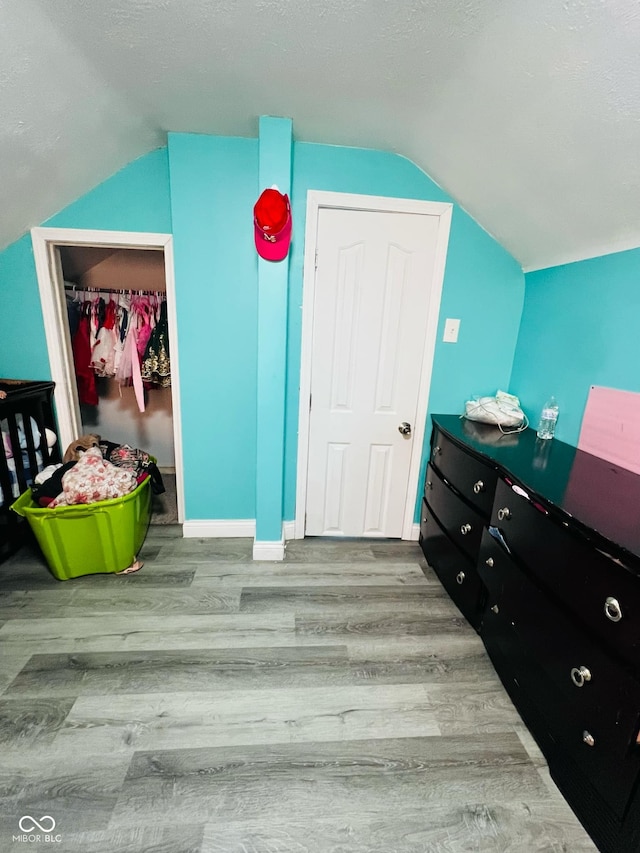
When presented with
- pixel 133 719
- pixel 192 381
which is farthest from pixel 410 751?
pixel 192 381

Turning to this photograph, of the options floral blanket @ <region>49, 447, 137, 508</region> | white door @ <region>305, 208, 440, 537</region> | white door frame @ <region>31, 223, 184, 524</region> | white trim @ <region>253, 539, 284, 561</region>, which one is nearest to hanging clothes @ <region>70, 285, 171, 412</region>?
white door frame @ <region>31, 223, 184, 524</region>

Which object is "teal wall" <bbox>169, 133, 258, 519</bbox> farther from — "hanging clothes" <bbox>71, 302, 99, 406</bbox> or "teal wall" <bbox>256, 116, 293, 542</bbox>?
"hanging clothes" <bbox>71, 302, 99, 406</bbox>

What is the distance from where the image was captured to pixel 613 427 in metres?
1.43

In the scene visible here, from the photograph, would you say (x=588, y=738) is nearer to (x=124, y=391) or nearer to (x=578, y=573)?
(x=578, y=573)

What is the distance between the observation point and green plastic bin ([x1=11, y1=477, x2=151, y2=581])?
1.72 m

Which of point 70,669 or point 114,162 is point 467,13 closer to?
point 114,162

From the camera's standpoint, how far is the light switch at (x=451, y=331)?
2031 mm

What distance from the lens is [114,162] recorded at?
1.78 meters

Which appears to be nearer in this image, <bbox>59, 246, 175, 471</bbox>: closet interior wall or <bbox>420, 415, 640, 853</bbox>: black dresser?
<bbox>420, 415, 640, 853</bbox>: black dresser

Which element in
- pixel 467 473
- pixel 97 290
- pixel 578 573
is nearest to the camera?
pixel 578 573

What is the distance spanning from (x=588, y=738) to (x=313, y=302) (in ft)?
6.58

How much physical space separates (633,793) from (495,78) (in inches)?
82.1

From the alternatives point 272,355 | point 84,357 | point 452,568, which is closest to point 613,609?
point 452,568

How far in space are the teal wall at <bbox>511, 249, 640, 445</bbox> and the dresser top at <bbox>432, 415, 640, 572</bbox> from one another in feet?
0.76
